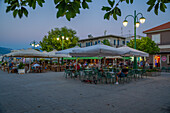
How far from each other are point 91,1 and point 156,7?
1.34 metres

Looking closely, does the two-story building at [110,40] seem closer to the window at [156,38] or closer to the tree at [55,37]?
the tree at [55,37]

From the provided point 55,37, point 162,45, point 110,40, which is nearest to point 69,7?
point 162,45

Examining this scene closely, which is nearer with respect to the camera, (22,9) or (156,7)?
(22,9)

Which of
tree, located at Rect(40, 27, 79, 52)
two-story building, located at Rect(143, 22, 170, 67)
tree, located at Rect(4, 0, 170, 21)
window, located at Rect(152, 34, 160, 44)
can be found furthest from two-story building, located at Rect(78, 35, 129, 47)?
tree, located at Rect(4, 0, 170, 21)

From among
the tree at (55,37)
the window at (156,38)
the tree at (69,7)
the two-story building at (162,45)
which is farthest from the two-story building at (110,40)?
the tree at (69,7)

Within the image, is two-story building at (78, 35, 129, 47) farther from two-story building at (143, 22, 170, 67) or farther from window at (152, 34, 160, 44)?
window at (152, 34, 160, 44)

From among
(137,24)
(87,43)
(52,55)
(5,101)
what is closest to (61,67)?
(52,55)

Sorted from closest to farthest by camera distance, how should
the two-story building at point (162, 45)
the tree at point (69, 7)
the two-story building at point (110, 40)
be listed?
the tree at point (69, 7)
the two-story building at point (162, 45)
the two-story building at point (110, 40)

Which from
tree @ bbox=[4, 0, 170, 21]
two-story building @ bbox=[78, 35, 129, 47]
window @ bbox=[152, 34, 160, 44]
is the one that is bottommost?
tree @ bbox=[4, 0, 170, 21]

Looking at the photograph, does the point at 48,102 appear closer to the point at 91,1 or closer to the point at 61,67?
the point at 91,1

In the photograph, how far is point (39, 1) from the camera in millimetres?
2738

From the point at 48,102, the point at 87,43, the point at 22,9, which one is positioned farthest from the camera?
the point at 87,43

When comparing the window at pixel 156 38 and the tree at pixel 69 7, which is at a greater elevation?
the window at pixel 156 38

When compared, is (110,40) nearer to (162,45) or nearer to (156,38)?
(156,38)
